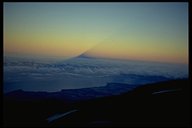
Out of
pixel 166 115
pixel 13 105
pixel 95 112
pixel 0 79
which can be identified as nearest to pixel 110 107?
pixel 95 112

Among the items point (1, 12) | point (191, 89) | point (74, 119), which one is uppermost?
point (1, 12)

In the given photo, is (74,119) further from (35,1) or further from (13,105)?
(35,1)

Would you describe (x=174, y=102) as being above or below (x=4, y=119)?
above

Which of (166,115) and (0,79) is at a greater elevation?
(0,79)

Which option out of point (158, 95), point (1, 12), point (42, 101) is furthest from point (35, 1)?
point (158, 95)

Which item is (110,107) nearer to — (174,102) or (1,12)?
(174,102)

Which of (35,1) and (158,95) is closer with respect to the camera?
(158,95)
